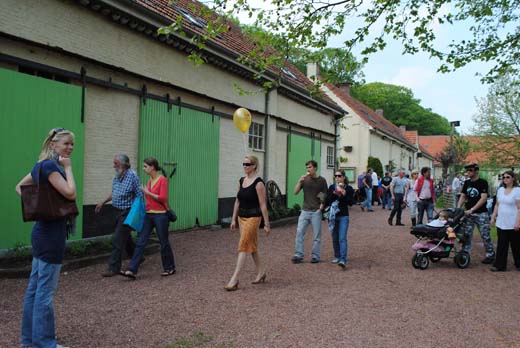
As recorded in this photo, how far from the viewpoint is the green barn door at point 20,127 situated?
7.00 m

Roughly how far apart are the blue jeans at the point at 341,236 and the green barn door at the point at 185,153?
4.49 m

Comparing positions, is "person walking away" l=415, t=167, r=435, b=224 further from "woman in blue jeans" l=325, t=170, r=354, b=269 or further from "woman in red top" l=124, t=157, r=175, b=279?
"woman in red top" l=124, t=157, r=175, b=279

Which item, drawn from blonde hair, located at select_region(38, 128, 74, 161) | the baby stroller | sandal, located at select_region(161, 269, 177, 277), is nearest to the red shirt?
sandal, located at select_region(161, 269, 177, 277)

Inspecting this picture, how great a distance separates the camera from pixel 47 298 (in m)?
3.68

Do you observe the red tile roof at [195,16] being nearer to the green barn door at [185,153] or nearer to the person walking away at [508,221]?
the green barn door at [185,153]

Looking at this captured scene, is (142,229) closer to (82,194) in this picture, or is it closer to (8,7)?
(82,194)

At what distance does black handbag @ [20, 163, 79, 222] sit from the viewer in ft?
11.5

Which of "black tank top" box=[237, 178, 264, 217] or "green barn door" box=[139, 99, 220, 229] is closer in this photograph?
"black tank top" box=[237, 178, 264, 217]

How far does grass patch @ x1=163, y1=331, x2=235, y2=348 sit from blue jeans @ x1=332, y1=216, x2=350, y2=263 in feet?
12.6

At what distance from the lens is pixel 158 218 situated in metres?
6.75

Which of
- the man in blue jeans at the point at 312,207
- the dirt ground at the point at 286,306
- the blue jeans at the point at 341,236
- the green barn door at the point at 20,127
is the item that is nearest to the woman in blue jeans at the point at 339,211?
the blue jeans at the point at 341,236

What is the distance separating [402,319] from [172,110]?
771cm

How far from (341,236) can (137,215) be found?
347 centimetres

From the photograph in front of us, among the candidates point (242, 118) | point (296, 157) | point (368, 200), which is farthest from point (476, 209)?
point (368, 200)
